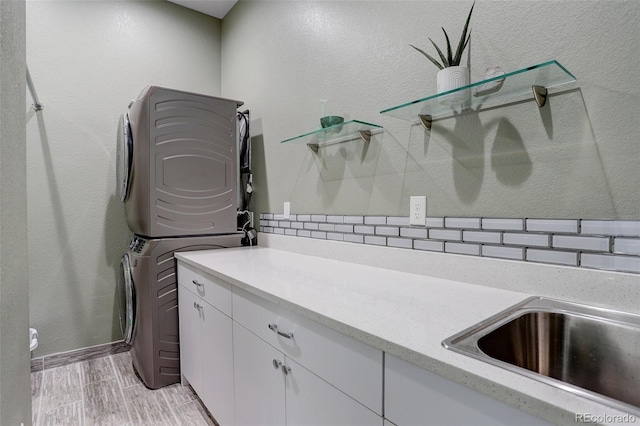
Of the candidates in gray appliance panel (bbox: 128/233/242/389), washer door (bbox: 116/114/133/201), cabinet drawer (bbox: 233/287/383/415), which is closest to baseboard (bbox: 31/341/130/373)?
gray appliance panel (bbox: 128/233/242/389)

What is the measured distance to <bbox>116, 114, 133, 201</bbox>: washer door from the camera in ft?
6.81

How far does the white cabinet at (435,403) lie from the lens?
58 cm

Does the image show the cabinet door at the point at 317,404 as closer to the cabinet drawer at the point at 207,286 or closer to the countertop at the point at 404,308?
the countertop at the point at 404,308

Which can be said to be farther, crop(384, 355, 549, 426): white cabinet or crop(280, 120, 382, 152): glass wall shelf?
crop(280, 120, 382, 152): glass wall shelf

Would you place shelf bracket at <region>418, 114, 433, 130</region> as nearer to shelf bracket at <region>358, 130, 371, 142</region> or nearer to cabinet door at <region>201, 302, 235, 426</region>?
shelf bracket at <region>358, 130, 371, 142</region>

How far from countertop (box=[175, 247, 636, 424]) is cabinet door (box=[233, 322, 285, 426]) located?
22 centimetres

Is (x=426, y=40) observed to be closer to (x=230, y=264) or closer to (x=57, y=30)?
(x=230, y=264)

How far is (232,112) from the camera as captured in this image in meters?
2.44

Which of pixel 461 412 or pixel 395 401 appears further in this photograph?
pixel 395 401

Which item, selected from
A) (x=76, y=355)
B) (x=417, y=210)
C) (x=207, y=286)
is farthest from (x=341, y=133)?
(x=76, y=355)

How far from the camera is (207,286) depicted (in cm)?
168

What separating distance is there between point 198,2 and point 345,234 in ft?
8.58

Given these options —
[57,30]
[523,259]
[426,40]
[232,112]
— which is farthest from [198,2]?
[523,259]

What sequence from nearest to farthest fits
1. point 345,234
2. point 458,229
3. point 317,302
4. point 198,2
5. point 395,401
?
point 395,401, point 317,302, point 458,229, point 345,234, point 198,2
